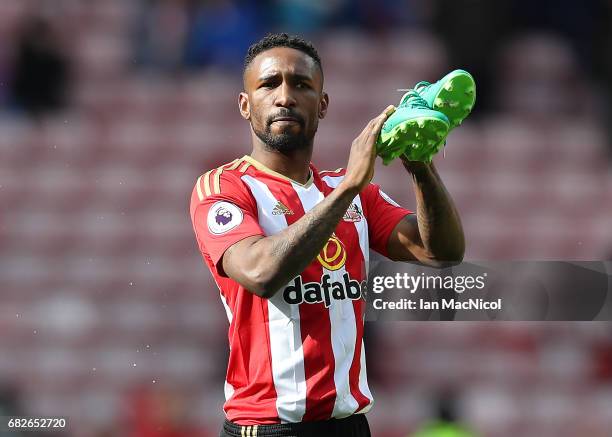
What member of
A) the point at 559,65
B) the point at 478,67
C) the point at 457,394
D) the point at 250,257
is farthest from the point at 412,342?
the point at 250,257

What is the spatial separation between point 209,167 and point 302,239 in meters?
3.56

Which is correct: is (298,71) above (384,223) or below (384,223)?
above

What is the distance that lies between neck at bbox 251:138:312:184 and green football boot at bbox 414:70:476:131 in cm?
41

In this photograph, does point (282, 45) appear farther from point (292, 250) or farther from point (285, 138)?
point (292, 250)

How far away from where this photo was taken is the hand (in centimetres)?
221

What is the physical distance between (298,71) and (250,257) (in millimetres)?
567

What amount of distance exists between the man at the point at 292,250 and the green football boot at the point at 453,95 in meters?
0.13

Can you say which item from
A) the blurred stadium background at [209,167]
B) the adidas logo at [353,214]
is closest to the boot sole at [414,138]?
the adidas logo at [353,214]

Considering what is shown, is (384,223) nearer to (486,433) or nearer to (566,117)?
(486,433)

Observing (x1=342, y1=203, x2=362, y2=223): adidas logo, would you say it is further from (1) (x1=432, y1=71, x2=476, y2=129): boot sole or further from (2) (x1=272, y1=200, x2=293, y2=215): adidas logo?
(1) (x1=432, y1=71, x2=476, y2=129): boot sole

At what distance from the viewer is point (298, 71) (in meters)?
2.52

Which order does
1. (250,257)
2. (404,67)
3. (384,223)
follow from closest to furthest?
(250,257)
(384,223)
(404,67)

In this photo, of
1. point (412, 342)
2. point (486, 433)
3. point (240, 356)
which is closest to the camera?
point (240, 356)

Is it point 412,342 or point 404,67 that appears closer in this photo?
point 412,342
